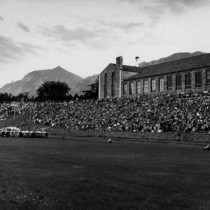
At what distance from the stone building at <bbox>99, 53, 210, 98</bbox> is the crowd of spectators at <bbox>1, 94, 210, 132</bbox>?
23.6ft

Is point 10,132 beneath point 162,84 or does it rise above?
beneath

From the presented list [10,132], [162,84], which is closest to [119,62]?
[162,84]

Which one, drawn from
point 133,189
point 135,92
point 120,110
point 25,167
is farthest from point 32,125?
point 133,189

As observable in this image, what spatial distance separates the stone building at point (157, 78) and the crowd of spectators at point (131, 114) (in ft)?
23.6

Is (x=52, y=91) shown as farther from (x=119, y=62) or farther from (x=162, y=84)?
(x=162, y=84)

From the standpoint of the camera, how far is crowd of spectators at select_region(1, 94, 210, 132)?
39219mm

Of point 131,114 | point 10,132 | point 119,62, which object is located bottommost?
point 10,132

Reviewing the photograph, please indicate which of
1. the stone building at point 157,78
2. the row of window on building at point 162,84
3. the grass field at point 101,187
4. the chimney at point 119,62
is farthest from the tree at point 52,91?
the grass field at point 101,187

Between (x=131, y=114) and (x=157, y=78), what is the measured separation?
15.9 m

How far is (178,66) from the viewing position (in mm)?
59094

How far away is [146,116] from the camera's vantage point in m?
45.6

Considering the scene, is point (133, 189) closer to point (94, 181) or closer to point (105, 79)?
point (94, 181)

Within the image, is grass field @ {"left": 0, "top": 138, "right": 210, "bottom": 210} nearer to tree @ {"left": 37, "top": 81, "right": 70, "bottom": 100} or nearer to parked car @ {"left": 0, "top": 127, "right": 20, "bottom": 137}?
parked car @ {"left": 0, "top": 127, "right": 20, "bottom": 137}

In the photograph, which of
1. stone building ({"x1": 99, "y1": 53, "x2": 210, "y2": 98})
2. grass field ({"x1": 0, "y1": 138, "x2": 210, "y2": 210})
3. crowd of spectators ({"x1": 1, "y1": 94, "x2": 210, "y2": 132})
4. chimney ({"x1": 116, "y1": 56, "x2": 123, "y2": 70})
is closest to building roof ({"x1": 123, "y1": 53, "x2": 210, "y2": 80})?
stone building ({"x1": 99, "y1": 53, "x2": 210, "y2": 98})
